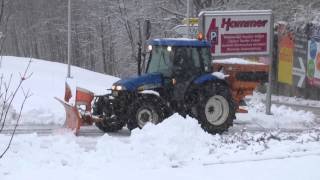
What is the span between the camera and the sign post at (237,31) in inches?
702

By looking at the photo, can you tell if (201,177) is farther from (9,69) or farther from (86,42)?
(86,42)

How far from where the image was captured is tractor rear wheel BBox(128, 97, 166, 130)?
44.5 ft

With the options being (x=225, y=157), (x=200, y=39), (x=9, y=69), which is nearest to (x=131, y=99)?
(x=200, y=39)

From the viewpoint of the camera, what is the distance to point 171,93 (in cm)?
1418

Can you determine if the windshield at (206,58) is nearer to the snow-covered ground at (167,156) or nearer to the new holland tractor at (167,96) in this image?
the new holland tractor at (167,96)

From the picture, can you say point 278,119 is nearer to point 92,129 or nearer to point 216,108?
point 216,108

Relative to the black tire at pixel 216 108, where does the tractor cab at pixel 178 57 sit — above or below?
above

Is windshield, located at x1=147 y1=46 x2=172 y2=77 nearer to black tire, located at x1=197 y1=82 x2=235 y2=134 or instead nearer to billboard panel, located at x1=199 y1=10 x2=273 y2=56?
black tire, located at x1=197 y1=82 x2=235 y2=134

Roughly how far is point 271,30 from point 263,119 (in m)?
2.67

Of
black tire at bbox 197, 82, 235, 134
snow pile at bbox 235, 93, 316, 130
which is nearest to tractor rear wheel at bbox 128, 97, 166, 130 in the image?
black tire at bbox 197, 82, 235, 134

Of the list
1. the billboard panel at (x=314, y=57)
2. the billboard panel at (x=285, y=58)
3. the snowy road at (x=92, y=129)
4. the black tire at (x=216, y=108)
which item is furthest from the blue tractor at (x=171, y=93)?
the billboard panel at (x=285, y=58)

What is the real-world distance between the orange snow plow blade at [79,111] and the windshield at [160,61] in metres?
1.55

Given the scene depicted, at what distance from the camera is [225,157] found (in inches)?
379

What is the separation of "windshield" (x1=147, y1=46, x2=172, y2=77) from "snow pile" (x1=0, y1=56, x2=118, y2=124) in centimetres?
281
